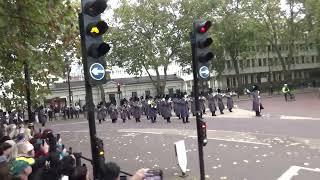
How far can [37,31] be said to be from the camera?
12117 mm

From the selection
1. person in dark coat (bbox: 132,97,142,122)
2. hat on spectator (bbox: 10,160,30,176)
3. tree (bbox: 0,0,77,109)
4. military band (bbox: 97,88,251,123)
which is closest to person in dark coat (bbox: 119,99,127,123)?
military band (bbox: 97,88,251,123)

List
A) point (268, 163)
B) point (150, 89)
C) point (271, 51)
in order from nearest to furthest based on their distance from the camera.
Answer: point (268, 163) < point (150, 89) < point (271, 51)

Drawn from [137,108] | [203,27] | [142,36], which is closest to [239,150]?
[203,27]

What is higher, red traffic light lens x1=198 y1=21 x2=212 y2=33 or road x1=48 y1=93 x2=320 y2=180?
red traffic light lens x1=198 y1=21 x2=212 y2=33

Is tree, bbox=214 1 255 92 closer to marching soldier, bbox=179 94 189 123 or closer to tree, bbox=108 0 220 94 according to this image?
tree, bbox=108 0 220 94

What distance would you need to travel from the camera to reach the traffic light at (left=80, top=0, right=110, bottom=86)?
8.05 metres

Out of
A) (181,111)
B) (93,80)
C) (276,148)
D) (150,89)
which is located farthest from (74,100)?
(93,80)

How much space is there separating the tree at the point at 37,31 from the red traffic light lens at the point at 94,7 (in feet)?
7.18

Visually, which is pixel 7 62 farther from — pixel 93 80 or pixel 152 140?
A: pixel 152 140

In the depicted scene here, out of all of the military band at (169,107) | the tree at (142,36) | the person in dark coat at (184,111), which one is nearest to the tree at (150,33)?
the tree at (142,36)

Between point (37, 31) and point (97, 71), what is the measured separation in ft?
15.0

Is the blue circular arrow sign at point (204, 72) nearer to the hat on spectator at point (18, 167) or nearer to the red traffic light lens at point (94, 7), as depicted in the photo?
the red traffic light lens at point (94, 7)

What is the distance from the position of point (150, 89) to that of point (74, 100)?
13010 mm

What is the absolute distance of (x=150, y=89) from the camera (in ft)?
268
